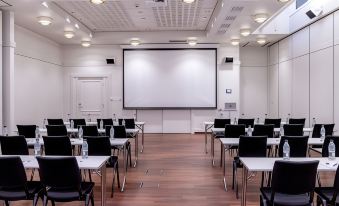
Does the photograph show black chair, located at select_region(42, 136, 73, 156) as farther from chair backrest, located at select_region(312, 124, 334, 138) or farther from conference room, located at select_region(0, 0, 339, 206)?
chair backrest, located at select_region(312, 124, 334, 138)

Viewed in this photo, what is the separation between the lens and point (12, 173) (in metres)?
3.56

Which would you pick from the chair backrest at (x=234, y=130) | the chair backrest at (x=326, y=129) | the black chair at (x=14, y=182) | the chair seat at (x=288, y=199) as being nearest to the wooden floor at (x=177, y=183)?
the chair backrest at (x=234, y=130)

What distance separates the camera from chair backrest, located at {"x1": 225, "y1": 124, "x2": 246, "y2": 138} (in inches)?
287

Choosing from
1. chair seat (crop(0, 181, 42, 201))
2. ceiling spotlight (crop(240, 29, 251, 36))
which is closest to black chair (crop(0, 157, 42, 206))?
chair seat (crop(0, 181, 42, 201))

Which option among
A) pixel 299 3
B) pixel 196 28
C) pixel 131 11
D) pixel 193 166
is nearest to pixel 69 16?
pixel 131 11

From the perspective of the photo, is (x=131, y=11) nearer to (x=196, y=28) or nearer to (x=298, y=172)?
(x=196, y=28)

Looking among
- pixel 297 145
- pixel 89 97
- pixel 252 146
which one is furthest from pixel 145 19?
pixel 297 145

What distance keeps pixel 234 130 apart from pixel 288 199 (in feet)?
12.7

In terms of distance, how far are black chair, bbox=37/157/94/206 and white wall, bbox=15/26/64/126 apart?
713 cm

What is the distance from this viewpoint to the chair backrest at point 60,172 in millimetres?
3479

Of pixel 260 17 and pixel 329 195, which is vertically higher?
pixel 260 17

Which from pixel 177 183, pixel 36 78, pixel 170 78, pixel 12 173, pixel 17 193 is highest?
pixel 170 78

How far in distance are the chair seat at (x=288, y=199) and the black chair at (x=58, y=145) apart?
122 inches

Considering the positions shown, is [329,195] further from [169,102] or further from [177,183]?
[169,102]
